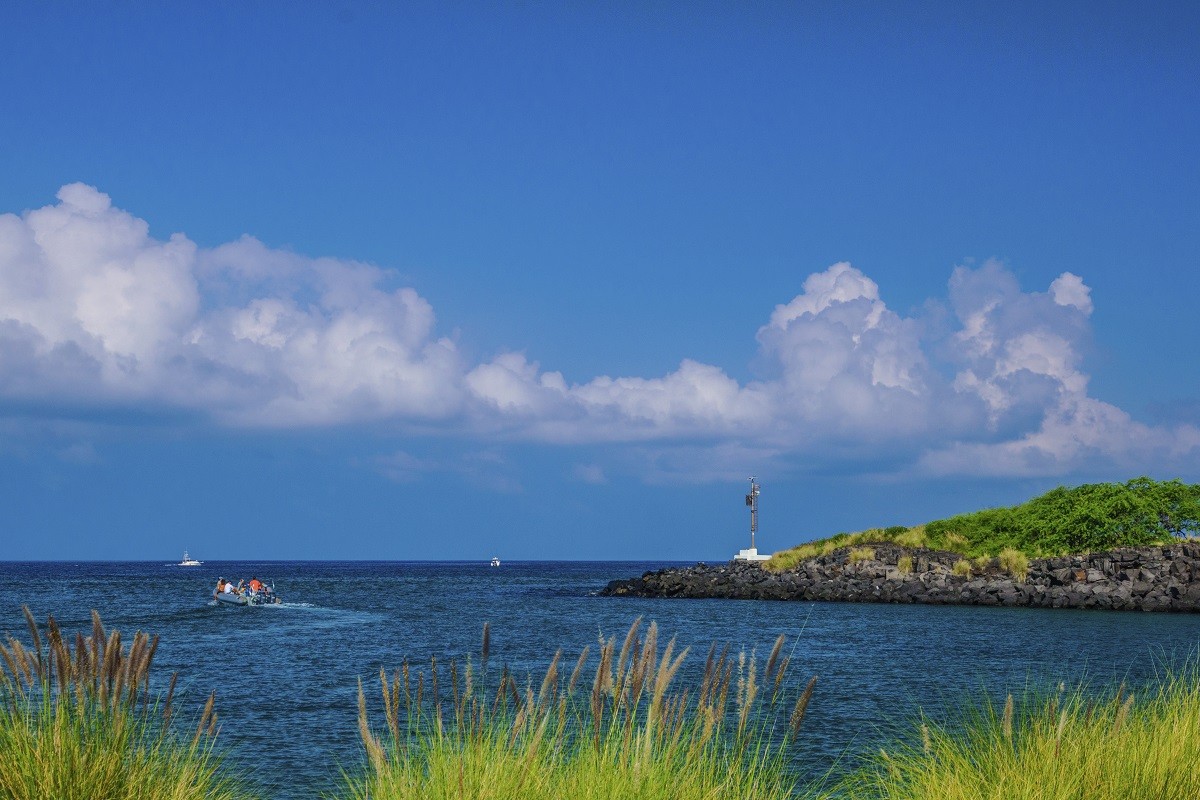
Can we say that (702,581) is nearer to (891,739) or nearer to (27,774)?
(891,739)

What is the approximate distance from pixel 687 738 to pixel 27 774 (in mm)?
4110

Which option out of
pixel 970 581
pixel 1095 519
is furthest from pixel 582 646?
pixel 1095 519

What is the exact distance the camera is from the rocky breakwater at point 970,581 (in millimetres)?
46719

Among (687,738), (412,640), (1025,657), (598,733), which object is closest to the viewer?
(598,733)

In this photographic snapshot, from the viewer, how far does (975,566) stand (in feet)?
186

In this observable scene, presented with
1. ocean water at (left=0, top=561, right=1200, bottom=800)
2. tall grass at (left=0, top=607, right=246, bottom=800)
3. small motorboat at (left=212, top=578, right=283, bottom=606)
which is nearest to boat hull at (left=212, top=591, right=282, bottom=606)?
small motorboat at (left=212, top=578, right=283, bottom=606)

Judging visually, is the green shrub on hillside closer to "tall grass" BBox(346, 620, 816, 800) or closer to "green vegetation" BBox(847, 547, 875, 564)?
"green vegetation" BBox(847, 547, 875, 564)

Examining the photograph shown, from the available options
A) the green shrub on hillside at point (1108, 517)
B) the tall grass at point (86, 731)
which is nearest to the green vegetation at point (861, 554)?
the green shrub on hillside at point (1108, 517)

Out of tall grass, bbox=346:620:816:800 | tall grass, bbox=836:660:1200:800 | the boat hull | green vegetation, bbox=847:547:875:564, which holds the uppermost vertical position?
green vegetation, bbox=847:547:875:564

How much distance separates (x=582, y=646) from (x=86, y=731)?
3046 cm

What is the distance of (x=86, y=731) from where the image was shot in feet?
23.6

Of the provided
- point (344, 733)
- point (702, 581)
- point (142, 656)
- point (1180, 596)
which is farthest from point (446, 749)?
point (702, 581)

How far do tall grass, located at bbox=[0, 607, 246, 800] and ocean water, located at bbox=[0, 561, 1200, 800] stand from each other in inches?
264

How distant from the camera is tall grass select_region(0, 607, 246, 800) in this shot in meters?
6.36
